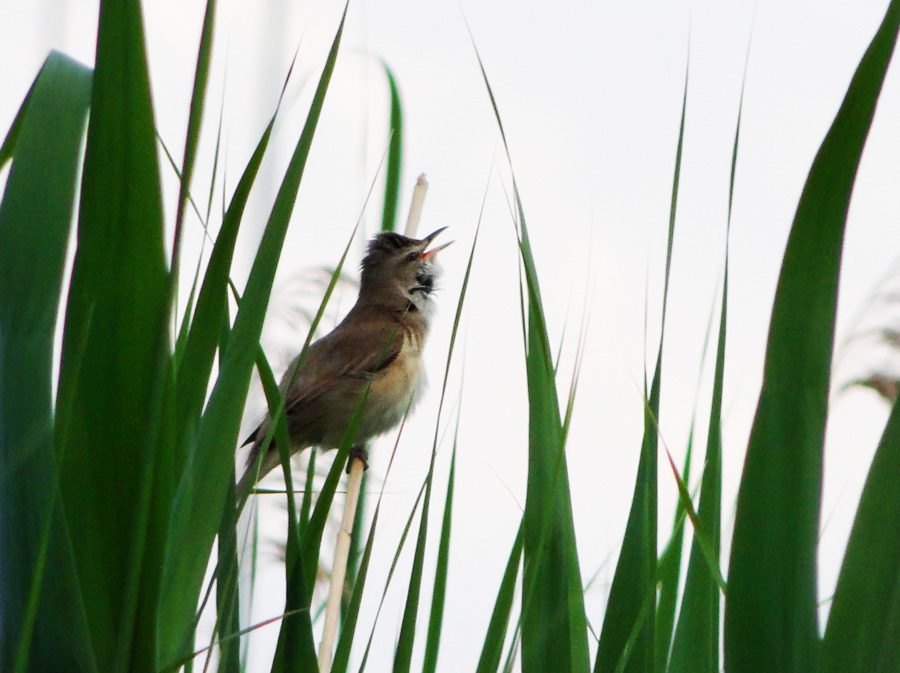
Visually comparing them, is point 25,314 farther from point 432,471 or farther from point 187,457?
point 432,471

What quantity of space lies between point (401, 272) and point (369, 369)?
0.63 metres

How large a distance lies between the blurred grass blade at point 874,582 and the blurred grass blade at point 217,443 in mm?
610

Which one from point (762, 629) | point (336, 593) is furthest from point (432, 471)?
point (336, 593)

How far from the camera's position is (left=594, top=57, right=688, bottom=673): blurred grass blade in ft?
3.28

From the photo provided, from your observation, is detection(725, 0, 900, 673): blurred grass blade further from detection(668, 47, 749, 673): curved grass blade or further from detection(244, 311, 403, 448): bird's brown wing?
detection(244, 311, 403, 448): bird's brown wing

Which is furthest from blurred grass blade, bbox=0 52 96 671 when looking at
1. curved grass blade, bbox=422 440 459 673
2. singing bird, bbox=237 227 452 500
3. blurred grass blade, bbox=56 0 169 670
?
singing bird, bbox=237 227 452 500

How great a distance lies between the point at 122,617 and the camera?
0.83 meters

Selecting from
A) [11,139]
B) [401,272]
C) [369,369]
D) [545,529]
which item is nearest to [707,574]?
[545,529]

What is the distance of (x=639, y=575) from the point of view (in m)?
1.02

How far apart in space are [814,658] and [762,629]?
52 millimetres

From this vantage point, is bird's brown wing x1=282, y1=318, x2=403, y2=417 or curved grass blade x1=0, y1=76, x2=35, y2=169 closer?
curved grass blade x1=0, y1=76, x2=35, y2=169

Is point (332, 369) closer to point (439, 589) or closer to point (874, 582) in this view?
point (439, 589)

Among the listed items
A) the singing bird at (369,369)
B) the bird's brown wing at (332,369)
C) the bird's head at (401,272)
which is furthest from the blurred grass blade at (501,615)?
the bird's head at (401,272)

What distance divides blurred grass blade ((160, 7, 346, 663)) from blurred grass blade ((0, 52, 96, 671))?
90 millimetres
